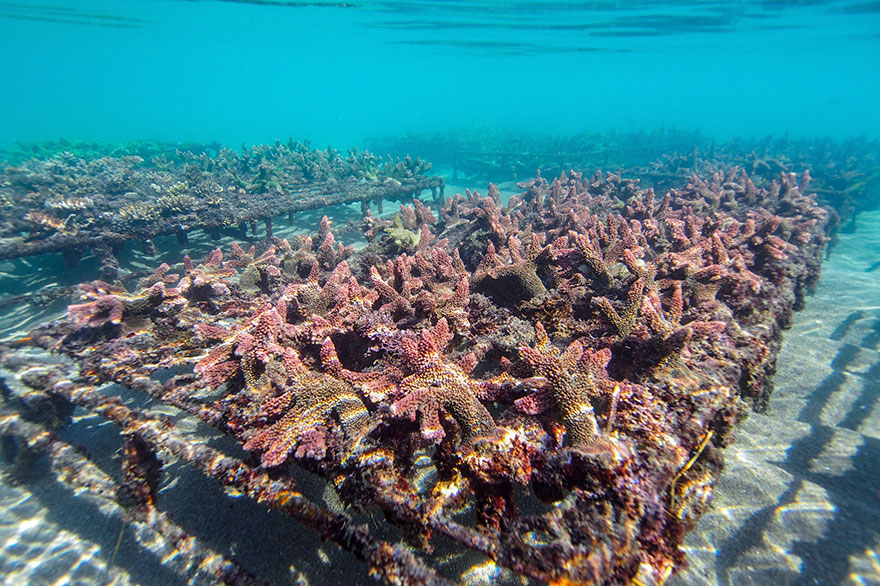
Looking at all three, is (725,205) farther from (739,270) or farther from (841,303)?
(739,270)

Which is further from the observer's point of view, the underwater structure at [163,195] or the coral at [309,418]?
the underwater structure at [163,195]

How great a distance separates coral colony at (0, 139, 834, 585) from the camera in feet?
5.92

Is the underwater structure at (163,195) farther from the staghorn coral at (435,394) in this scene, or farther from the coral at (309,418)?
the staghorn coral at (435,394)

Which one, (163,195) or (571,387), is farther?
(163,195)

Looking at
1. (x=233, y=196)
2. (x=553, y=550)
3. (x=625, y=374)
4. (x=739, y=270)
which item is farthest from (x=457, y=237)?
(x=233, y=196)

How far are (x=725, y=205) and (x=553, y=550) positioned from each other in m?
8.96

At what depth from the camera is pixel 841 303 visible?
674 cm

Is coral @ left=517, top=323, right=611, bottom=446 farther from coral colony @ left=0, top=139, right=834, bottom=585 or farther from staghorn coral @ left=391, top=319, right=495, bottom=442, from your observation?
staghorn coral @ left=391, top=319, right=495, bottom=442

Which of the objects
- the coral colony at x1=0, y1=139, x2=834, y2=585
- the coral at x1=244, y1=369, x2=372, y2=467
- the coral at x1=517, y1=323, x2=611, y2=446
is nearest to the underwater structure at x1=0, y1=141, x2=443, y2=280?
the coral colony at x1=0, y1=139, x2=834, y2=585

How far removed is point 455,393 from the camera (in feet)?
7.63

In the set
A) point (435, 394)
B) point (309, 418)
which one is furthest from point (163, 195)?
point (435, 394)

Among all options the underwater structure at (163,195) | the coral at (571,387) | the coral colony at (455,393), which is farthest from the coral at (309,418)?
the underwater structure at (163,195)

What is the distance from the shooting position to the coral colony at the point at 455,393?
180 centimetres

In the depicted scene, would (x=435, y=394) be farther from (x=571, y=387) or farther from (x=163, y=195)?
(x=163, y=195)
